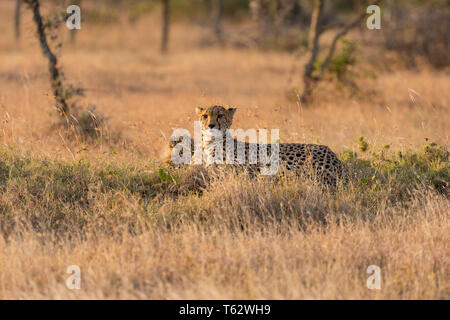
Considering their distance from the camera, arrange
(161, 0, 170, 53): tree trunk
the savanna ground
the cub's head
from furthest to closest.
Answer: (161, 0, 170, 53): tree trunk → the cub's head → the savanna ground

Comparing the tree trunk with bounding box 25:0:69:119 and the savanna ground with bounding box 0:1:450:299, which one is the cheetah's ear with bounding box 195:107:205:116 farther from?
the tree trunk with bounding box 25:0:69:119

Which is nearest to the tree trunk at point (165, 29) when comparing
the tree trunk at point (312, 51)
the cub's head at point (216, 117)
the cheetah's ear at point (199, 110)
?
the tree trunk at point (312, 51)

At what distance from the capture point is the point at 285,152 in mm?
5238

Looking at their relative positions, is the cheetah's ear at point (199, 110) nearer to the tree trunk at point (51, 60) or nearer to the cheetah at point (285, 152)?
the cheetah at point (285, 152)

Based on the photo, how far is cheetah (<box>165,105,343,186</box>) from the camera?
16.8ft

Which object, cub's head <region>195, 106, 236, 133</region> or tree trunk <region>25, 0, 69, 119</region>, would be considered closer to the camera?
cub's head <region>195, 106, 236, 133</region>

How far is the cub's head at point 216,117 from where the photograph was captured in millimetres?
5227

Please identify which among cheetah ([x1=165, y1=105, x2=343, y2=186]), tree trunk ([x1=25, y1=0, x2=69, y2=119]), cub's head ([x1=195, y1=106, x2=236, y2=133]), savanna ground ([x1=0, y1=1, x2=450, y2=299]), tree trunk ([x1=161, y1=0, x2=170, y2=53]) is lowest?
savanna ground ([x1=0, y1=1, x2=450, y2=299])

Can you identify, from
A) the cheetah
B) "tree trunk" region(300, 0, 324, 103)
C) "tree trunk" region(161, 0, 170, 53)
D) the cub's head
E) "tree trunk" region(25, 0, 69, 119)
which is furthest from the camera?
"tree trunk" region(161, 0, 170, 53)

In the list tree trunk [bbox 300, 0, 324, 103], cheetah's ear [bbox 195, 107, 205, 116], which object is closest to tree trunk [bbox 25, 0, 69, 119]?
cheetah's ear [bbox 195, 107, 205, 116]

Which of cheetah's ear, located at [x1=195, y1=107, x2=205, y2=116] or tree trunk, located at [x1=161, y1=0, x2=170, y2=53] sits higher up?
tree trunk, located at [x1=161, y1=0, x2=170, y2=53]

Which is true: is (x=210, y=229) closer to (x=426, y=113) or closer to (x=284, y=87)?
(x=426, y=113)

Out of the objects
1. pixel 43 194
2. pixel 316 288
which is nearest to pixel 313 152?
pixel 316 288

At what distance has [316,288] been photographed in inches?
135
